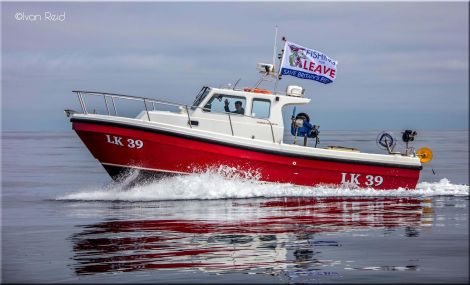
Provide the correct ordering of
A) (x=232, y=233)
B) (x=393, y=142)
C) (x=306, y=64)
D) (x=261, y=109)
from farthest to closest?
(x=393, y=142)
(x=306, y=64)
(x=261, y=109)
(x=232, y=233)

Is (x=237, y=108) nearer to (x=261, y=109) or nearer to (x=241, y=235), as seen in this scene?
(x=261, y=109)

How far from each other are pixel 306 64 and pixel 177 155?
4194 mm

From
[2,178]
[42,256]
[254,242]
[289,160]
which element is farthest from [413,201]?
[2,178]

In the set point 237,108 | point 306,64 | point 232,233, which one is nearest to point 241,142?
point 237,108

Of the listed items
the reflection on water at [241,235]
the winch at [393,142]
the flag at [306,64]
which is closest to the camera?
the reflection on water at [241,235]

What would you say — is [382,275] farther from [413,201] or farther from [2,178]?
[2,178]

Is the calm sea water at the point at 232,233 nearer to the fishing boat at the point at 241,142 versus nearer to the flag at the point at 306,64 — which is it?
the fishing boat at the point at 241,142

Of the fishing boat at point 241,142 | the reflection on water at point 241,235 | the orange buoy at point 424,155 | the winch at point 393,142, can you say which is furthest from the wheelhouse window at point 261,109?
the orange buoy at point 424,155

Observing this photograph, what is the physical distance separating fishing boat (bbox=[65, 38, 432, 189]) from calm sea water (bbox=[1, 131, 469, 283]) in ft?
1.20

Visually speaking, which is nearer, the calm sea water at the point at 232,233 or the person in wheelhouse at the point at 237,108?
the calm sea water at the point at 232,233

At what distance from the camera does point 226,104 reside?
1822 cm

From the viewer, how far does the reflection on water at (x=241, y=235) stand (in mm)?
9898

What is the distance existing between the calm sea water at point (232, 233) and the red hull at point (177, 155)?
0.30 metres

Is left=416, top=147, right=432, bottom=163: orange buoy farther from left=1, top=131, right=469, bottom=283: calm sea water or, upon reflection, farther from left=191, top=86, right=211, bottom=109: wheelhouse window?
left=191, top=86, right=211, bottom=109: wheelhouse window
